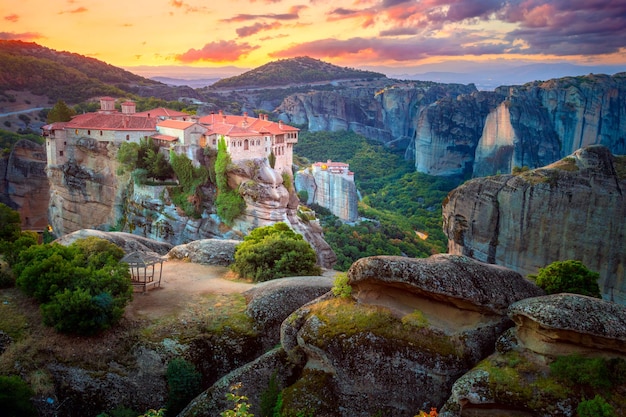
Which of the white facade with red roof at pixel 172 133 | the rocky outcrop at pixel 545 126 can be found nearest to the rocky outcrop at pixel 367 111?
the rocky outcrop at pixel 545 126

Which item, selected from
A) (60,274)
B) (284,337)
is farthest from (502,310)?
(60,274)

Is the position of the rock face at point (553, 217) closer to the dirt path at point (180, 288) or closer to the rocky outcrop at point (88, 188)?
the dirt path at point (180, 288)

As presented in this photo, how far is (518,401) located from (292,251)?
13492mm

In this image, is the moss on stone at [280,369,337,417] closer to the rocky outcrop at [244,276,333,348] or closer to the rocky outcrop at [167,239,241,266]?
the rocky outcrop at [244,276,333,348]

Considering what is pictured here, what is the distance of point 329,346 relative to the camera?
13.5m

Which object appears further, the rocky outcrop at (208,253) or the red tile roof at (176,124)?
the red tile roof at (176,124)

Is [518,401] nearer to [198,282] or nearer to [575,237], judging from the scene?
[198,282]

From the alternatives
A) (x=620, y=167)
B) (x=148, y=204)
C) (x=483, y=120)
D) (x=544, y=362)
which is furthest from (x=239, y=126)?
(x=483, y=120)

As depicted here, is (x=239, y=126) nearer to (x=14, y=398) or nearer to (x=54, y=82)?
(x=14, y=398)

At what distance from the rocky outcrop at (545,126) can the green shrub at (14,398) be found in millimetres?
71075

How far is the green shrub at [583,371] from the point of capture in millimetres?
10891

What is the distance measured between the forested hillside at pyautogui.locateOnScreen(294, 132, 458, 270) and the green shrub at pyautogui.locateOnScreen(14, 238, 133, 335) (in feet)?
88.1

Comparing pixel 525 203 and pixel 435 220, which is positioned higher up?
pixel 525 203

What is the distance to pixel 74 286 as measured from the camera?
56.6 ft
